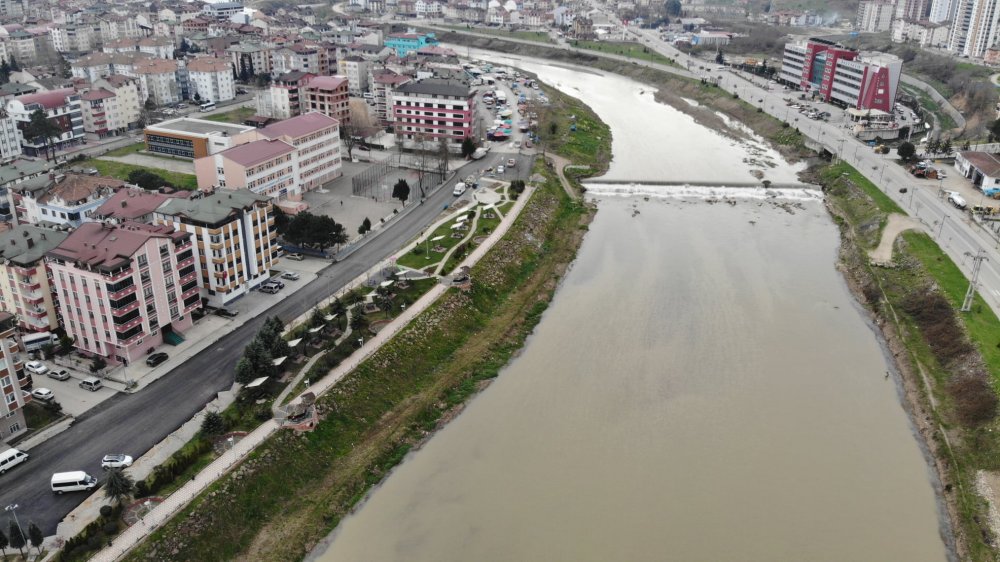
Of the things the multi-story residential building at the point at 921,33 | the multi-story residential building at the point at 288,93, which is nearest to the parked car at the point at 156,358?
the multi-story residential building at the point at 288,93

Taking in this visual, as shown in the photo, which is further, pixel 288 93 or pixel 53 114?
pixel 288 93

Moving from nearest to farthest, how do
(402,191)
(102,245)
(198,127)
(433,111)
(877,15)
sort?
(102,245)
(402,191)
(198,127)
(433,111)
(877,15)

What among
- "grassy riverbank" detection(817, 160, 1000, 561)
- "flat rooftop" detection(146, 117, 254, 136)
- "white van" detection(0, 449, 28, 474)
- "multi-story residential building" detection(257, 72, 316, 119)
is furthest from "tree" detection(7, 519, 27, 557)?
"multi-story residential building" detection(257, 72, 316, 119)

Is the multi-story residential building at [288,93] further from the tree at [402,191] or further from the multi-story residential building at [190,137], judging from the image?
the tree at [402,191]

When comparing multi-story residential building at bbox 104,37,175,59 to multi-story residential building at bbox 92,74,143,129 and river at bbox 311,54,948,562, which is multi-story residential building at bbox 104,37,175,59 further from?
river at bbox 311,54,948,562

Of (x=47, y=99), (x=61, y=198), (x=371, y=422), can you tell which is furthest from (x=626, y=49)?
(x=371, y=422)

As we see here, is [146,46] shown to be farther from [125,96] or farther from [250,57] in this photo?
[125,96]

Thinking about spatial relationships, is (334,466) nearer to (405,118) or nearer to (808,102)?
(405,118)
